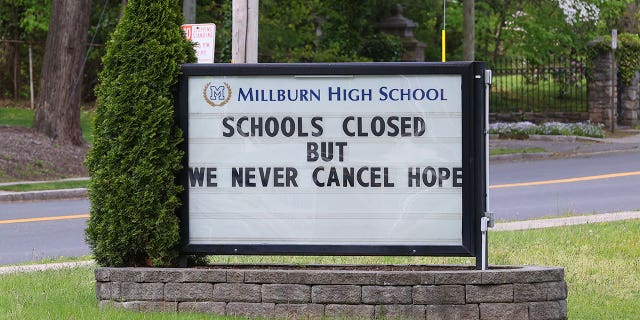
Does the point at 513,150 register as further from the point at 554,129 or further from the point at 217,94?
the point at 217,94

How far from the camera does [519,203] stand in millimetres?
17422

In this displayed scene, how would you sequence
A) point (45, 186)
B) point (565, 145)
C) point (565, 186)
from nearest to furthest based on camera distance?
1. point (565, 186)
2. point (45, 186)
3. point (565, 145)

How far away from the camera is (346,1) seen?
34312 mm

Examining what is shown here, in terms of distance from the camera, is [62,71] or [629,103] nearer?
[62,71]

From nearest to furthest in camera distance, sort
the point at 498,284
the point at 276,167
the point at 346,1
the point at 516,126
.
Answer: the point at 498,284 < the point at 276,167 < the point at 516,126 < the point at 346,1

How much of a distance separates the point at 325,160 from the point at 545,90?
2828 cm

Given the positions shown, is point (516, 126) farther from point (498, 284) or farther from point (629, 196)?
point (498, 284)

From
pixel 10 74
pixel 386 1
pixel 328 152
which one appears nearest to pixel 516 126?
pixel 386 1

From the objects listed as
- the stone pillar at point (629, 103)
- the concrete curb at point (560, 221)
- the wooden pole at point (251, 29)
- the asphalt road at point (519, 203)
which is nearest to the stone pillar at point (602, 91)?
the stone pillar at point (629, 103)

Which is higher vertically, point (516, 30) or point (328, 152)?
point (516, 30)

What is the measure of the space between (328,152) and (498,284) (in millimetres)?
1526

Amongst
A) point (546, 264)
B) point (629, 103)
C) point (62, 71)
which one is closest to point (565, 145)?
point (629, 103)

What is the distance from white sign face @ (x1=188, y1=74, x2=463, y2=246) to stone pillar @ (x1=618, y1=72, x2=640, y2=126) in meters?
24.7

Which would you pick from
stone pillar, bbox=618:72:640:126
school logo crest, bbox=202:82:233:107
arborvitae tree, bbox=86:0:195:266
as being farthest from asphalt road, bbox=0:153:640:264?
stone pillar, bbox=618:72:640:126
